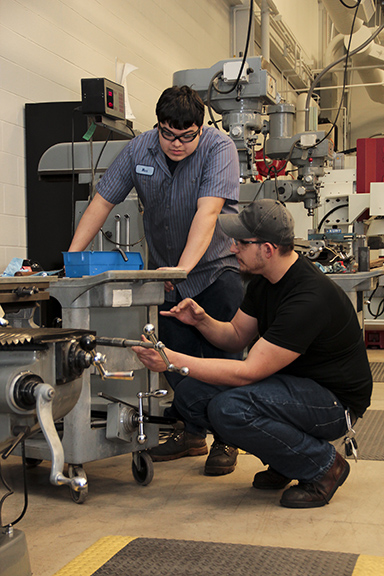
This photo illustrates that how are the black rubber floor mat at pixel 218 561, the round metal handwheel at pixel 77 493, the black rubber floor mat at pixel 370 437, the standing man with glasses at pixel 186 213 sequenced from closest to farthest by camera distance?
the black rubber floor mat at pixel 218 561
the round metal handwheel at pixel 77 493
the standing man with glasses at pixel 186 213
the black rubber floor mat at pixel 370 437

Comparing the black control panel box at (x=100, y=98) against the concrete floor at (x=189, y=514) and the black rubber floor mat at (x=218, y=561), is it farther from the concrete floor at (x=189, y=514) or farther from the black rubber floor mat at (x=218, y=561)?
the black rubber floor mat at (x=218, y=561)

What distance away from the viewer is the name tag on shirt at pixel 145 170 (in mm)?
2385

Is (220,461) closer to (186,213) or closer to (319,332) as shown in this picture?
(319,332)

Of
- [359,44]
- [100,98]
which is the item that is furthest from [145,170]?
[359,44]

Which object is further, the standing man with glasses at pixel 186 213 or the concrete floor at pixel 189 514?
the standing man with glasses at pixel 186 213

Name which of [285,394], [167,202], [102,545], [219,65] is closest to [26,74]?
[219,65]

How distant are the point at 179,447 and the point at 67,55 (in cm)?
269

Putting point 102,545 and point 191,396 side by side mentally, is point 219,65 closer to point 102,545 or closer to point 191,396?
point 191,396

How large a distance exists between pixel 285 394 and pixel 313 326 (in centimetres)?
23

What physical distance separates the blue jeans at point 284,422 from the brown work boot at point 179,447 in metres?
0.57

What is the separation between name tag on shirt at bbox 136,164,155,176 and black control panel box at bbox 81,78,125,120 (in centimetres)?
38

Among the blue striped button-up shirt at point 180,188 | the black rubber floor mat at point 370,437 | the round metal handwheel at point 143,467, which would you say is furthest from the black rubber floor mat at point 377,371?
the round metal handwheel at point 143,467

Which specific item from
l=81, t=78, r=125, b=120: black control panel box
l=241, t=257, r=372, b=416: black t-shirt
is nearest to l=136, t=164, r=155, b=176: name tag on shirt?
l=81, t=78, r=125, b=120: black control panel box

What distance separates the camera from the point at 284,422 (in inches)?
76.4
